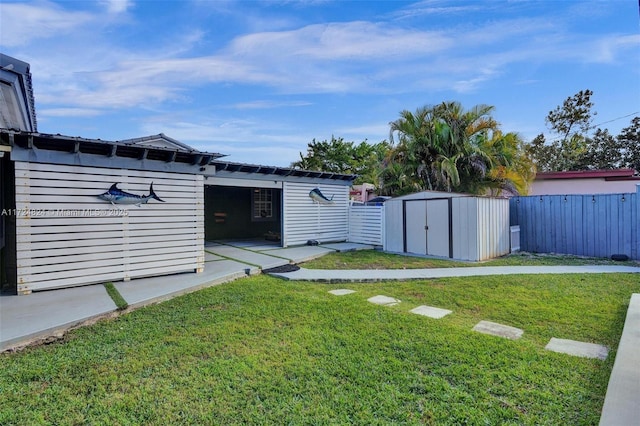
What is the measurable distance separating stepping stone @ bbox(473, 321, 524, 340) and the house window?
11214mm

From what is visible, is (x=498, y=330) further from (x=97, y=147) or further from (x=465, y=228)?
(x=97, y=147)

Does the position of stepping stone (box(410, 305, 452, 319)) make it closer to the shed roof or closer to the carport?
the shed roof

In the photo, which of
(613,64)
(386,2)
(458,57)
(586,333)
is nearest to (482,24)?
(458,57)

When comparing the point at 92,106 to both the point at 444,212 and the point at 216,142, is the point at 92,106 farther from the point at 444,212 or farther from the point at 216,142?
the point at 444,212

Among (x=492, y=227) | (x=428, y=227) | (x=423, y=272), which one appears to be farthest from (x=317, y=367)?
(x=492, y=227)

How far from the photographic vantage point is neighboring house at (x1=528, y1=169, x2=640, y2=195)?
13141mm

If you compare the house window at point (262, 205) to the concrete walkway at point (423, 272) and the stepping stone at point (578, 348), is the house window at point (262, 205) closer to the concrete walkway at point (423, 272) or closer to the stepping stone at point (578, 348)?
the concrete walkway at point (423, 272)

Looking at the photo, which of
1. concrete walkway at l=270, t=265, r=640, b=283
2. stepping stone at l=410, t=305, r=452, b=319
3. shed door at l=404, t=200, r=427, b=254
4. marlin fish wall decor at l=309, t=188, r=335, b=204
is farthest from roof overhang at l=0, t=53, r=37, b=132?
shed door at l=404, t=200, r=427, b=254

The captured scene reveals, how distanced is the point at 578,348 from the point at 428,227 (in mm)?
6177

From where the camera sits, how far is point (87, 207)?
564cm

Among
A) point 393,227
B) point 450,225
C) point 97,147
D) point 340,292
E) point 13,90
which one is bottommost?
point 340,292

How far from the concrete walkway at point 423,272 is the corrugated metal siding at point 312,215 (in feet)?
12.1

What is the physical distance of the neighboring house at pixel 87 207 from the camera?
509 centimetres

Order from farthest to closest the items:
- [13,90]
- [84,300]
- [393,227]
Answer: [393,227] → [13,90] → [84,300]
